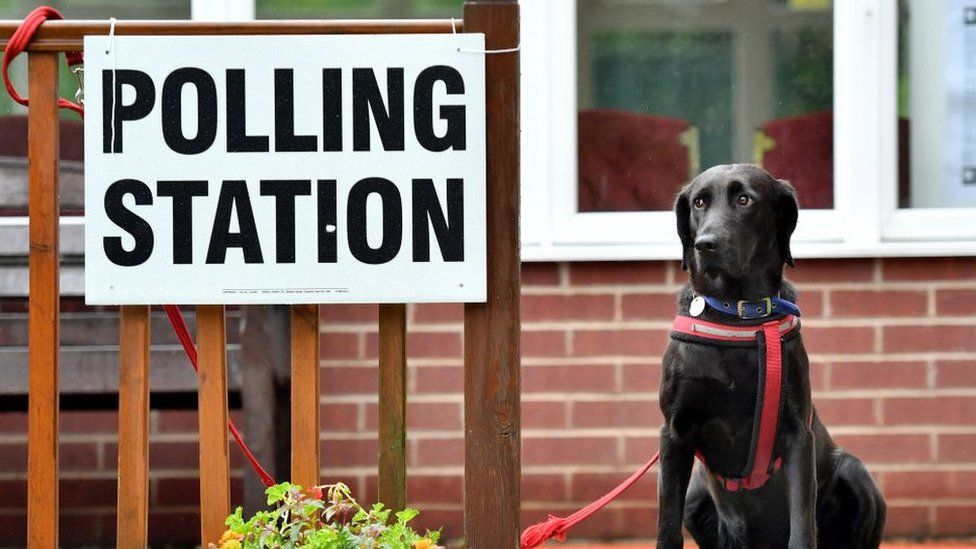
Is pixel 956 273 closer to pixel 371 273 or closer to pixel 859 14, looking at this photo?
pixel 859 14

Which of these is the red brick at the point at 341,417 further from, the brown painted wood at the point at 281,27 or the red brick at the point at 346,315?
the brown painted wood at the point at 281,27

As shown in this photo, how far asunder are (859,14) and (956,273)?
103 cm

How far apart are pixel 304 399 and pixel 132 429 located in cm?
42

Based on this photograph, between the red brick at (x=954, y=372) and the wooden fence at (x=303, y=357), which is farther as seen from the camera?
the red brick at (x=954, y=372)

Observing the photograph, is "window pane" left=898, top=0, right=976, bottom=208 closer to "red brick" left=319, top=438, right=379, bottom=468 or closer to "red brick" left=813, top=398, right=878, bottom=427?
"red brick" left=813, top=398, right=878, bottom=427

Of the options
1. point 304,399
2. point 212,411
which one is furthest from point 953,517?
point 212,411

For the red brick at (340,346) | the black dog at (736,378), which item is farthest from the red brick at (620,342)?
the black dog at (736,378)

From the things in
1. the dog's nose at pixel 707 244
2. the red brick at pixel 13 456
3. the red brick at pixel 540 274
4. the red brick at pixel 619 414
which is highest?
the dog's nose at pixel 707 244

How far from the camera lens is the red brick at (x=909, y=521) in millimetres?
5207

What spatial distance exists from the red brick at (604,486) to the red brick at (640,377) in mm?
315

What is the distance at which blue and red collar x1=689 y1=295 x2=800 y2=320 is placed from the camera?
338 centimetres

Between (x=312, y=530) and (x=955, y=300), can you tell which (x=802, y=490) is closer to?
(x=312, y=530)

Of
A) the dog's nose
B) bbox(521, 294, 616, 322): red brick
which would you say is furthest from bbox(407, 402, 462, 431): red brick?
the dog's nose

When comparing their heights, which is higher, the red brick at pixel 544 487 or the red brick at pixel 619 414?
the red brick at pixel 619 414
